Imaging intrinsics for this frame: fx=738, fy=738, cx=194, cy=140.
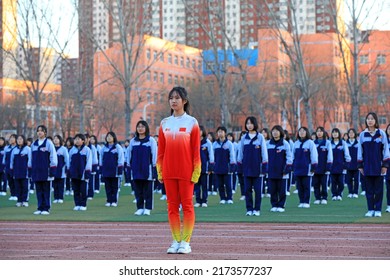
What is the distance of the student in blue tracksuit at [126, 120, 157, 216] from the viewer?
621 inches

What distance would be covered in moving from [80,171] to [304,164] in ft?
18.6

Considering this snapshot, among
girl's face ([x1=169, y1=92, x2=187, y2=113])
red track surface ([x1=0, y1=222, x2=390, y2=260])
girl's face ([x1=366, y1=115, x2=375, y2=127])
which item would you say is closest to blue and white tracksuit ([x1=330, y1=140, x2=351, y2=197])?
girl's face ([x1=366, y1=115, x2=375, y2=127])

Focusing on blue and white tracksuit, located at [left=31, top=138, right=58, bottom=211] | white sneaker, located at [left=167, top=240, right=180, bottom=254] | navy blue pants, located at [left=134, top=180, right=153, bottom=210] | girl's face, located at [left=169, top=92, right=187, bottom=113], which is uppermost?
girl's face, located at [left=169, top=92, right=187, bottom=113]

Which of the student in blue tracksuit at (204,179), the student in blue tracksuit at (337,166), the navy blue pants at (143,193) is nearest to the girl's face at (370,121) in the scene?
the navy blue pants at (143,193)

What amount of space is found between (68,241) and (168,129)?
10.6 ft

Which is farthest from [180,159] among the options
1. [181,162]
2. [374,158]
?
[374,158]

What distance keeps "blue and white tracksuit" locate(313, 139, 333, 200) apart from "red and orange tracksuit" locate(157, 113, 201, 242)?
1126 cm

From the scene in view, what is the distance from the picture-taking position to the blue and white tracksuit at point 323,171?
20.3 metres

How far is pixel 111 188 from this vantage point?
67.2ft

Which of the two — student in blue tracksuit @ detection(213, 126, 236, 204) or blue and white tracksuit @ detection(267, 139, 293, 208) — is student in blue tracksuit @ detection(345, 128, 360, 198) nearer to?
student in blue tracksuit @ detection(213, 126, 236, 204)

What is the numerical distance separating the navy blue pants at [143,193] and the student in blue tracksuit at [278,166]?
2.82m

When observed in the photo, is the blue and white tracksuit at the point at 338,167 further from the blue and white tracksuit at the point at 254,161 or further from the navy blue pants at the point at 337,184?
the blue and white tracksuit at the point at 254,161

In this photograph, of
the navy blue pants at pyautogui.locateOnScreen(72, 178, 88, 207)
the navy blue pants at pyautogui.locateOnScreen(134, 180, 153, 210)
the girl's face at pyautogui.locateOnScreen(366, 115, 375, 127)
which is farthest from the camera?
the navy blue pants at pyautogui.locateOnScreen(72, 178, 88, 207)

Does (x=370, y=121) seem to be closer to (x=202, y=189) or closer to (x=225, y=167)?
(x=202, y=189)
